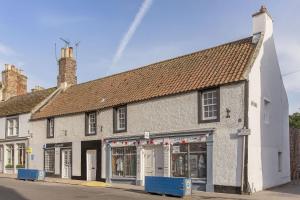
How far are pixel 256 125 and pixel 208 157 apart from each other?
294 cm

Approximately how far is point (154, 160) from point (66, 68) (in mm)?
16567

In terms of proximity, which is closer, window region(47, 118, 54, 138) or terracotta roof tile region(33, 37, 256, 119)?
terracotta roof tile region(33, 37, 256, 119)

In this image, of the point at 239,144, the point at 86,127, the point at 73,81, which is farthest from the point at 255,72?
the point at 73,81

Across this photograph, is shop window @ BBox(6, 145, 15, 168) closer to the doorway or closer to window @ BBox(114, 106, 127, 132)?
window @ BBox(114, 106, 127, 132)

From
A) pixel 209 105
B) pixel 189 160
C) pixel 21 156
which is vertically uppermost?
pixel 209 105

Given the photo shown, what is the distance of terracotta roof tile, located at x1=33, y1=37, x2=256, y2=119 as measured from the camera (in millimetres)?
23375

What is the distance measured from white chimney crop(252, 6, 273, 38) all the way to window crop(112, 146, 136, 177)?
10142 mm

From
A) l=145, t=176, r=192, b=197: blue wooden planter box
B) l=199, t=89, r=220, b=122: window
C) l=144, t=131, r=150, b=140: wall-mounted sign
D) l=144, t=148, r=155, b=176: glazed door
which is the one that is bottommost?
l=145, t=176, r=192, b=197: blue wooden planter box

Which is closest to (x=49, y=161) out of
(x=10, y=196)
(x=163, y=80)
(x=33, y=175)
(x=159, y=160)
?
(x=33, y=175)

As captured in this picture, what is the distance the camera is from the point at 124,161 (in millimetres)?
27875

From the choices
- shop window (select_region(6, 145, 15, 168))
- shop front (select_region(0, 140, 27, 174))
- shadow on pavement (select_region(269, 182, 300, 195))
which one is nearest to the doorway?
shadow on pavement (select_region(269, 182, 300, 195))

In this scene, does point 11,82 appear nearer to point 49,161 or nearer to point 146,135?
point 49,161

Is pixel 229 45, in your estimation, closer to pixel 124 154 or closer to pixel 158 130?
pixel 158 130

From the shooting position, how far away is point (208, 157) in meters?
22.6
